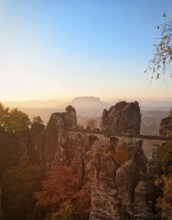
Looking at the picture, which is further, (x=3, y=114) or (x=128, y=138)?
(x=3, y=114)

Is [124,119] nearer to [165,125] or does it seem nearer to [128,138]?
[128,138]

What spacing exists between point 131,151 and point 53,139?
46.2 feet

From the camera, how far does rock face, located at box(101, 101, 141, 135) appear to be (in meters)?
49.9

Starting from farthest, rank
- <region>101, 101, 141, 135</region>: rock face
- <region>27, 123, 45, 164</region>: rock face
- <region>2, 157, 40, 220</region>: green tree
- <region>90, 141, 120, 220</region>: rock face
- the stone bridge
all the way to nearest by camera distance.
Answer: <region>27, 123, 45, 164</region>: rock face < <region>101, 101, 141, 135</region>: rock face < the stone bridge < <region>2, 157, 40, 220</region>: green tree < <region>90, 141, 120, 220</region>: rock face

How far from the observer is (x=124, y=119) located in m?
50.5

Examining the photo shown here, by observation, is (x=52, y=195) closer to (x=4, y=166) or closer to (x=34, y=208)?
(x=34, y=208)

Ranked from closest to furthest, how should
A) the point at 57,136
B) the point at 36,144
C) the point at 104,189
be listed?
1. the point at 104,189
2. the point at 57,136
3. the point at 36,144

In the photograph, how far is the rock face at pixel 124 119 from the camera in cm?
4991

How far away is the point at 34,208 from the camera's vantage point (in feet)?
133

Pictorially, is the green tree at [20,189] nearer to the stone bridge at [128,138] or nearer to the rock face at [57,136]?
the rock face at [57,136]

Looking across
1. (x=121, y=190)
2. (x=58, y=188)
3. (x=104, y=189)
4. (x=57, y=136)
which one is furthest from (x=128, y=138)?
(x=121, y=190)

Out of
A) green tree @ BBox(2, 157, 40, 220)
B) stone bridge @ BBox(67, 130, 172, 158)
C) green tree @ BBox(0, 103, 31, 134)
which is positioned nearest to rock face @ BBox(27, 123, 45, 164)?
green tree @ BBox(0, 103, 31, 134)

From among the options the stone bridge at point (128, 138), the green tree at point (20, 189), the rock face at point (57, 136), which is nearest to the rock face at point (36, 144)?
the rock face at point (57, 136)

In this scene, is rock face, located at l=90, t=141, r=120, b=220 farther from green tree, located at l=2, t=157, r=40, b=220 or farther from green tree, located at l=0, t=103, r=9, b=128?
green tree, located at l=0, t=103, r=9, b=128
